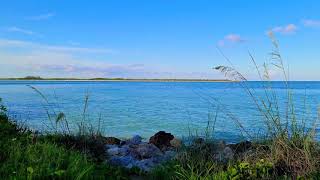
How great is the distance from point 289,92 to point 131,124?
13116mm

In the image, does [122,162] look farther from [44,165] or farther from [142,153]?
[44,165]

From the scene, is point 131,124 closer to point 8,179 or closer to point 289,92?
point 289,92

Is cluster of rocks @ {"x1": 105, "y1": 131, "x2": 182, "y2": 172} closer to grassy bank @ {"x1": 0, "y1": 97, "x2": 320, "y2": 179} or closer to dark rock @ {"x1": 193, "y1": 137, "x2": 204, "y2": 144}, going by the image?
dark rock @ {"x1": 193, "y1": 137, "x2": 204, "y2": 144}

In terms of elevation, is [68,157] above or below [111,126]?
above

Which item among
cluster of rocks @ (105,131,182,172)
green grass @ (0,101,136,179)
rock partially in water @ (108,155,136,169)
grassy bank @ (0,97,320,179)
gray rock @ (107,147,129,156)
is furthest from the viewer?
gray rock @ (107,147,129,156)

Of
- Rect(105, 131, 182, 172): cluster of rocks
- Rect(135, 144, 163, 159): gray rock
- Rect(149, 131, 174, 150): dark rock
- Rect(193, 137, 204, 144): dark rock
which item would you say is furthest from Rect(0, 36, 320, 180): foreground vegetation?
Rect(149, 131, 174, 150): dark rock

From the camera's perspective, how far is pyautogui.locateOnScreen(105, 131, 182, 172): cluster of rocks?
830cm

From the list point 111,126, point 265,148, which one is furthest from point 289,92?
point 111,126

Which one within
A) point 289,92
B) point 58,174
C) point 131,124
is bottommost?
point 131,124

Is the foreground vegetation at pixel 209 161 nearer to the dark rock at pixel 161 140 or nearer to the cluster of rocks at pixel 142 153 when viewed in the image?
the cluster of rocks at pixel 142 153

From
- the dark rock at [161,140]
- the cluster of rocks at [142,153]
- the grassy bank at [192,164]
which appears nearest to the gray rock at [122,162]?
the cluster of rocks at [142,153]

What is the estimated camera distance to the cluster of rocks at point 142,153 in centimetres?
830

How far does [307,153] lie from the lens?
6.08 m

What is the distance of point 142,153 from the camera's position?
10.4 meters
